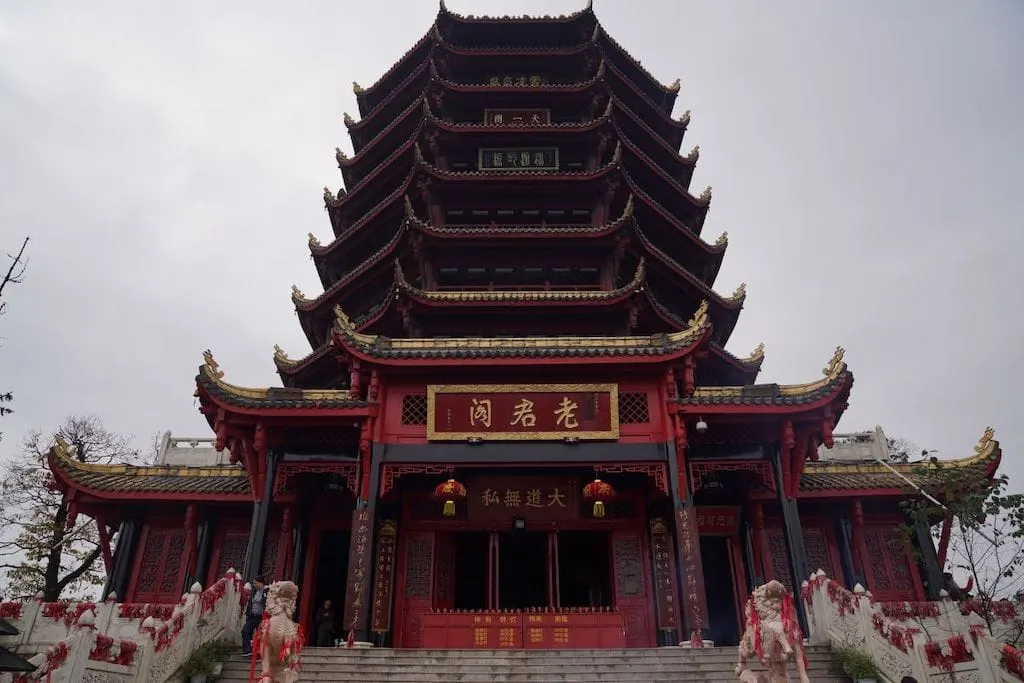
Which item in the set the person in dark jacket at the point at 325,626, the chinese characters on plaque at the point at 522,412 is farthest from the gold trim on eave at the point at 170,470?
the chinese characters on plaque at the point at 522,412

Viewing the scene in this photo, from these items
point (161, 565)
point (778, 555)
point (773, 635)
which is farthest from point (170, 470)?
point (773, 635)

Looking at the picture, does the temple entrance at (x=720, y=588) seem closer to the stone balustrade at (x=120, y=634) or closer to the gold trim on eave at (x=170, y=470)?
the stone balustrade at (x=120, y=634)

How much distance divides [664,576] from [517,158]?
11471 millimetres

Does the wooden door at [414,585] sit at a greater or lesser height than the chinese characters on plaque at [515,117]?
lesser

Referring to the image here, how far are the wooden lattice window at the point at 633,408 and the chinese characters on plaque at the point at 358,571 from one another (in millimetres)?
4910

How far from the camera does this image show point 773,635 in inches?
279

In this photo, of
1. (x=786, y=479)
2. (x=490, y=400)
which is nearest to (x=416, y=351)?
(x=490, y=400)

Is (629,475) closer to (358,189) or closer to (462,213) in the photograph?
(462,213)

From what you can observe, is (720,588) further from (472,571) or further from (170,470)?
(170,470)

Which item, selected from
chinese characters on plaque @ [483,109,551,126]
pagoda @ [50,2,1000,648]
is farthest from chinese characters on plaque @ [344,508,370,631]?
chinese characters on plaque @ [483,109,551,126]

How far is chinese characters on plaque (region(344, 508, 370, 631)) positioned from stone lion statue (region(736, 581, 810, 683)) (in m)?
6.43

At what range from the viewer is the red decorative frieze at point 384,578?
13.6 metres

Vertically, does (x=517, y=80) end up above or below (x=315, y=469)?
above

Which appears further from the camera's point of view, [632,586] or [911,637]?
[632,586]
